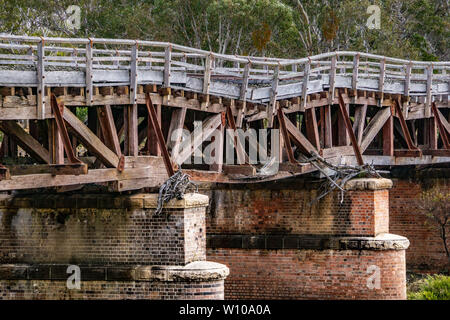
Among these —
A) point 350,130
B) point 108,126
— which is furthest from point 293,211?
point 108,126

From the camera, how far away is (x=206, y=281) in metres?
18.5

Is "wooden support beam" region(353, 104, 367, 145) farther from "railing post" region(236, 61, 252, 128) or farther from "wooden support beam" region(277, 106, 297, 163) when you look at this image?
"railing post" region(236, 61, 252, 128)

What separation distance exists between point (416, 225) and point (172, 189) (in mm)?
15268

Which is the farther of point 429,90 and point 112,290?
point 429,90

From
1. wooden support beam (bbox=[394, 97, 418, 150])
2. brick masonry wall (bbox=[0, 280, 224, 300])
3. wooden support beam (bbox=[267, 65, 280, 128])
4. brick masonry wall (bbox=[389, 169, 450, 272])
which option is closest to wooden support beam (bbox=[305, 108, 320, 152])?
wooden support beam (bbox=[267, 65, 280, 128])

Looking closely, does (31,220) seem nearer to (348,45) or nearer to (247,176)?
(247,176)

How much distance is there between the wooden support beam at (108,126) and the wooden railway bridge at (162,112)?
0.06 ft

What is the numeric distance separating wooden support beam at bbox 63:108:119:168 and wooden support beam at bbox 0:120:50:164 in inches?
25.3

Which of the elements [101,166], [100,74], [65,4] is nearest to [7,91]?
[100,74]

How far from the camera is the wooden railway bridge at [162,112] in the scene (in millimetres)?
16703

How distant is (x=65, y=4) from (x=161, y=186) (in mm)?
35236

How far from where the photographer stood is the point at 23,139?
16.7 m

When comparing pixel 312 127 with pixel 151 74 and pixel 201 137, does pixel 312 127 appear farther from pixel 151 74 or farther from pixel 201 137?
pixel 151 74
